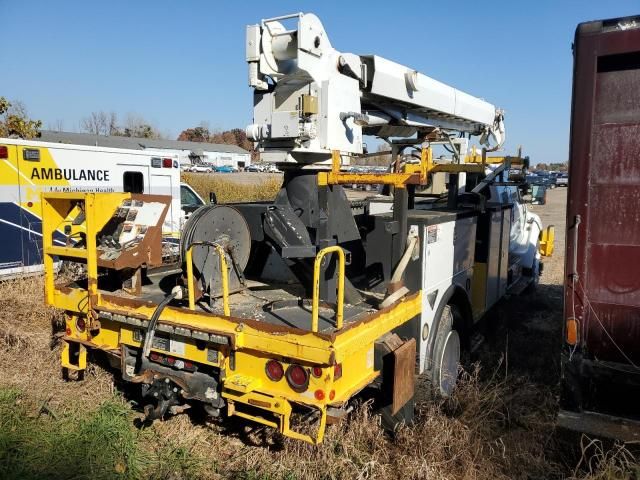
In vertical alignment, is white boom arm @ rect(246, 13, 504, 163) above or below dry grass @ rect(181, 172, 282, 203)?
above

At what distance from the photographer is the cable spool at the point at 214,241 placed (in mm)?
4137

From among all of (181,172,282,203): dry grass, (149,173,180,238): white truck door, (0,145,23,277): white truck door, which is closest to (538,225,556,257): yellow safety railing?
(149,173,180,238): white truck door

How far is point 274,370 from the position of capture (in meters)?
3.35

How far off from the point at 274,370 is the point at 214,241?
1366mm

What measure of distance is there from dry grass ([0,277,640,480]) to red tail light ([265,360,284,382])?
70cm

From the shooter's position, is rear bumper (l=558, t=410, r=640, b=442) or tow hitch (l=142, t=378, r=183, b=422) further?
tow hitch (l=142, t=378, r=183, b=422)

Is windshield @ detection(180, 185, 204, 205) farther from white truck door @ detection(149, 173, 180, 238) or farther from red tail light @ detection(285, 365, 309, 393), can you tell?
red tail light @ detection(285, 365, 309, 393)

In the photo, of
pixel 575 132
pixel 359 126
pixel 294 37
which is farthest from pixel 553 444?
pixel 294 37

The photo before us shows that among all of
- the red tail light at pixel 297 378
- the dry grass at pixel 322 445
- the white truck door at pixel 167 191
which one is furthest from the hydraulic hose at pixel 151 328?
the white truck door at pixel 167 191

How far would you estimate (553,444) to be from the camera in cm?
391

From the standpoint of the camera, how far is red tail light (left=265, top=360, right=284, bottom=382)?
10.9 feet

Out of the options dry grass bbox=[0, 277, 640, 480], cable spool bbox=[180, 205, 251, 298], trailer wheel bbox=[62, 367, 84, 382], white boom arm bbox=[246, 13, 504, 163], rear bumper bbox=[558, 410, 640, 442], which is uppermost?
white boom arm bbox=[246, 13, 504, 163]

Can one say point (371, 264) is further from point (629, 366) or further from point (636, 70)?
point (636, 70)

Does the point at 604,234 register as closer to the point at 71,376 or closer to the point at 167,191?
the point at 71,376
